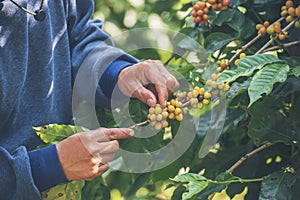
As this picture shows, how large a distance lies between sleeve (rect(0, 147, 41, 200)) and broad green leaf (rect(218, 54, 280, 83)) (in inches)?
12.8

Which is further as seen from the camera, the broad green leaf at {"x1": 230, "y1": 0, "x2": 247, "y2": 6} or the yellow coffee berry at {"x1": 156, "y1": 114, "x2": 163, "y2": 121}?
the broad green leaf at {"x1": 230, "y1": 0, "x2": 247, "y2": 6}

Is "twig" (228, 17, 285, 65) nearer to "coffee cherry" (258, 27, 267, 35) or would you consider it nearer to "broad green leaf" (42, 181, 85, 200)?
"coffee cherry" (258, 27, 267, 35)

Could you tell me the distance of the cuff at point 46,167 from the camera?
1000 millimetres

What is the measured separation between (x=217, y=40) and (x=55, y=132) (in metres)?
0.35

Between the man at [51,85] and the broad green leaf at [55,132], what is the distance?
29 mm

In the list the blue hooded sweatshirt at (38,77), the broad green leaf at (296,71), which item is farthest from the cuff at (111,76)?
the broad green leaf at (296,71)

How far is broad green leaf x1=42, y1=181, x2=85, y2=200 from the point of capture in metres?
1.06

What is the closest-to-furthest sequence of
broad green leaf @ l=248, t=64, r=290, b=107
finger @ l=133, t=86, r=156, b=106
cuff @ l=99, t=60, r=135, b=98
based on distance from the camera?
broad green leaf @ l=248, t=64, r=290, b=107
finger @ l=133, t=86, r=156, b=106
cuff @ l=99, t=60, r=135, b=98

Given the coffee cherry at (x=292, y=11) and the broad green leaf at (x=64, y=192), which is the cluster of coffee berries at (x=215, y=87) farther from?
the broad green leaf at (x=64, y=192)

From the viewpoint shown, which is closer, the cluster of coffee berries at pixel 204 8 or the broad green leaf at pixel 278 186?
the broad green leaf at pixel 278 186

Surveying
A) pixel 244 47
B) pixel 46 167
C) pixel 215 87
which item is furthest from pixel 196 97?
pixel 46 167

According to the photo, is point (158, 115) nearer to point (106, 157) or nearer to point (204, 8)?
point (106, 157)

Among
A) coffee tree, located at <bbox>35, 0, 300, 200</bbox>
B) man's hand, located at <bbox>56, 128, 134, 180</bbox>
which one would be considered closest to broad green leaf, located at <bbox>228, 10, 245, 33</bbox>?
coffee tree, located at <bbox>35, 0, 300, 200</bbox>

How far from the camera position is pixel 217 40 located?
1169 mm
